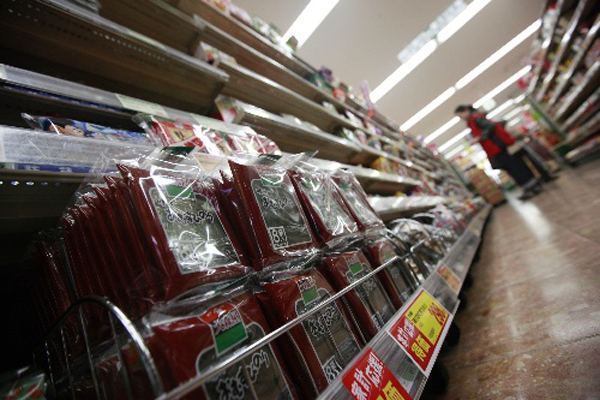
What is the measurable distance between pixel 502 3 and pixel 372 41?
2.53 m

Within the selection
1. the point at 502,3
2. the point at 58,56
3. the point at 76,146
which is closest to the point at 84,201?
the point at 76,146

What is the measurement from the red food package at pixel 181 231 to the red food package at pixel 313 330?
4.2 inches

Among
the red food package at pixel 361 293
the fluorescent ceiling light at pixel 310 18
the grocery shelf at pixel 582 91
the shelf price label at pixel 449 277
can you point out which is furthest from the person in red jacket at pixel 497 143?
the red food package at pixel 361 293

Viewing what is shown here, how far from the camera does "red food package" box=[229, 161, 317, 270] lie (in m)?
0.61

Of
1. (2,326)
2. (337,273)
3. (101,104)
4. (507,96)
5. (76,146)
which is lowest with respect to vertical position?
(337,273)

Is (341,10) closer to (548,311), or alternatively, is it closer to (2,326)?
(548,311)

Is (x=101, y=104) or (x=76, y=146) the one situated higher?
(x=101, y=104)

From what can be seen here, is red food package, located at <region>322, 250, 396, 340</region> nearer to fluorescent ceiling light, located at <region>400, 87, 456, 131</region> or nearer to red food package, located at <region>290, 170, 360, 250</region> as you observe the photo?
red food package, located at <region>290, 170, 360, 250</region>

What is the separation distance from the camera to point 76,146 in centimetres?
65

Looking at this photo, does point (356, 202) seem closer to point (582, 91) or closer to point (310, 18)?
point (310, 18)

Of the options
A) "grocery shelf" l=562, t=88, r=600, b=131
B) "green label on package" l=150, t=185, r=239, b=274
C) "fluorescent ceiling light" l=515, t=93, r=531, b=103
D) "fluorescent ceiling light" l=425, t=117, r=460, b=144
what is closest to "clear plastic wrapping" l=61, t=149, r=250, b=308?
"green label on package" l=150, t=185, r=239, b=274

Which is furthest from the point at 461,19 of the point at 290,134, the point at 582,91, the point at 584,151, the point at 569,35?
the point at 290,134

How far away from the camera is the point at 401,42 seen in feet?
14.9

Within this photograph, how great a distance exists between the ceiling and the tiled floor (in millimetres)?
3485
